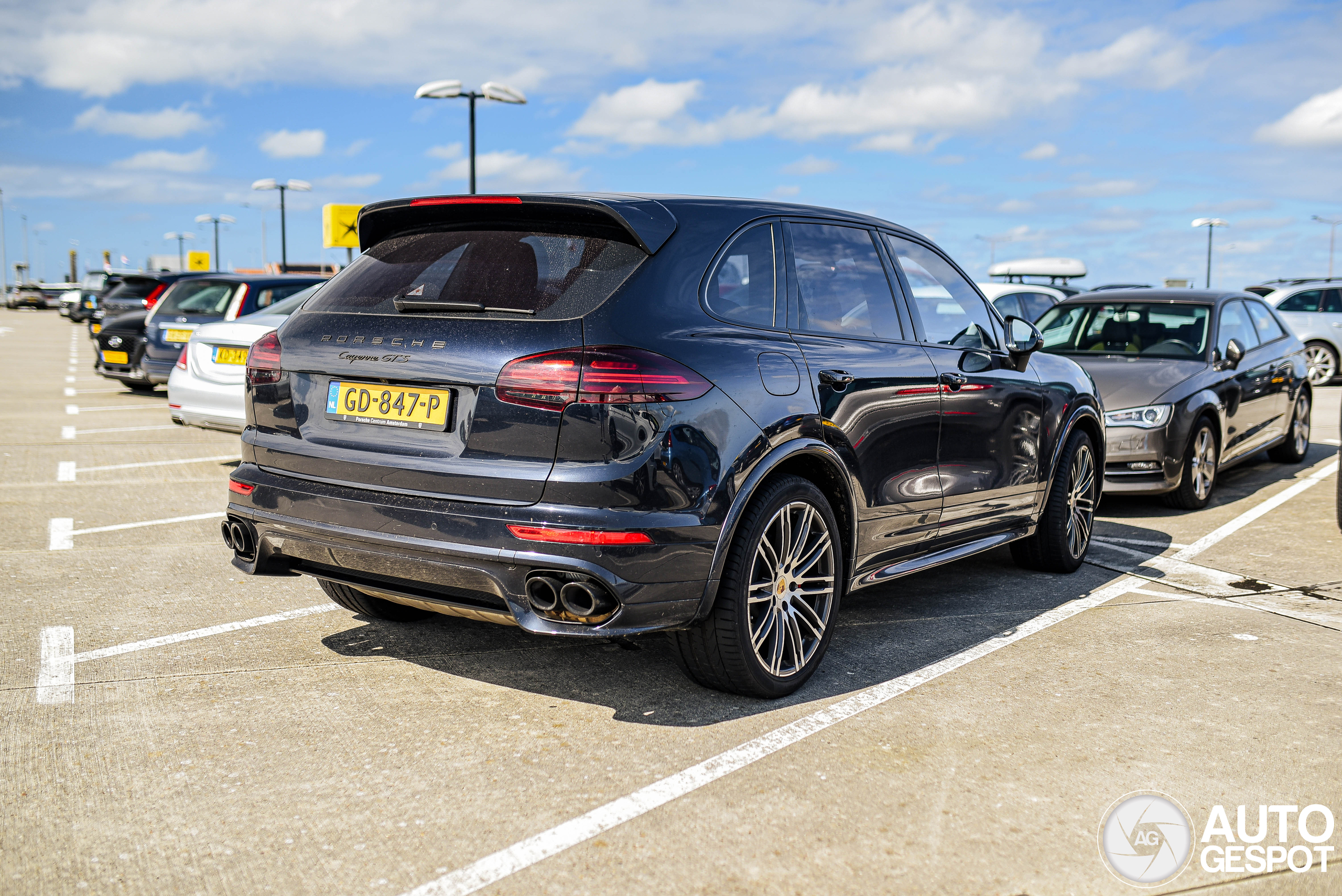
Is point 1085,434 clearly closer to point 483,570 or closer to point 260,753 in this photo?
point 483,570

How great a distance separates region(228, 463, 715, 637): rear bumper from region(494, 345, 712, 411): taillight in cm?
34

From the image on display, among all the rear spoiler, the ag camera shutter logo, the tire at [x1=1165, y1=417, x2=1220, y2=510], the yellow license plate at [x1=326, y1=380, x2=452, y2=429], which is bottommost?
the ag camera shutter logo

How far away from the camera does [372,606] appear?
4.86 metres

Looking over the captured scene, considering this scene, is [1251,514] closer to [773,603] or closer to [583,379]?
[773,603]

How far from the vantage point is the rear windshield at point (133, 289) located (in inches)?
904

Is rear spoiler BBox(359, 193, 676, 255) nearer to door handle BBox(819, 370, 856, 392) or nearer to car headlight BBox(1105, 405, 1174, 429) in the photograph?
door handle BBox(819, 370, 856, 392)

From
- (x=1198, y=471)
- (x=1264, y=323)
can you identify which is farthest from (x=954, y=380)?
(x=1264, y=323)

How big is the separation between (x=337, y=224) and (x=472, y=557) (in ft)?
64.1

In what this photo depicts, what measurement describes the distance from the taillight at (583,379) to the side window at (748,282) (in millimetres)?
475

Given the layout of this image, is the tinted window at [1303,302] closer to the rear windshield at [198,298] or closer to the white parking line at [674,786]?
the rear windshield at [198,298]

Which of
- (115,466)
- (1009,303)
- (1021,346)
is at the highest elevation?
(1009,303)

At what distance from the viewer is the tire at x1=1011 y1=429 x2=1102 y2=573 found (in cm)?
599

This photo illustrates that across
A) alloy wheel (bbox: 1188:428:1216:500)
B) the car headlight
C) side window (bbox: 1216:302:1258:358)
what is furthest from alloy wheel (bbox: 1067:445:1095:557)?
side window (bbox: 1216:302:1258:358)

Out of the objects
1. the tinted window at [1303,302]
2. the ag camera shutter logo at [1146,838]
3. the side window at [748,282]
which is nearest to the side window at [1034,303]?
the tinted window at [1303,302]
